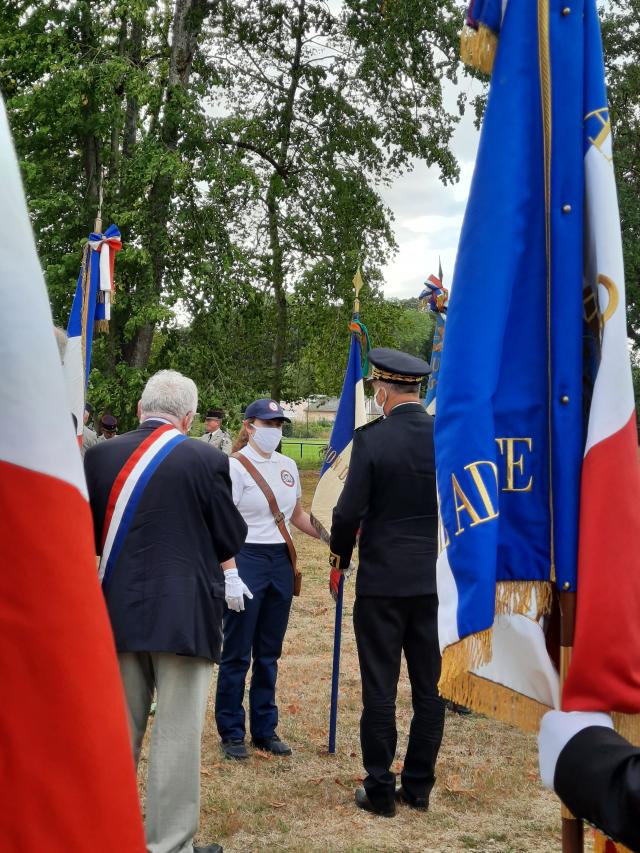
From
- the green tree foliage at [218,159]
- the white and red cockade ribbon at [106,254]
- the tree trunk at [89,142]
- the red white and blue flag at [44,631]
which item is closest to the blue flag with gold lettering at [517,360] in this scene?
the red white and blue flag at [44,631]

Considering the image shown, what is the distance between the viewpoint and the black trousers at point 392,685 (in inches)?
197

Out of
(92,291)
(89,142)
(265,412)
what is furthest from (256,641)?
(89,142)

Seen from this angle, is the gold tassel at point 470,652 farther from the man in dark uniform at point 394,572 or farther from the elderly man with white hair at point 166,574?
the man in dark uniform at point 394,572

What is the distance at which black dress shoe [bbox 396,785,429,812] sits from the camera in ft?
16.8

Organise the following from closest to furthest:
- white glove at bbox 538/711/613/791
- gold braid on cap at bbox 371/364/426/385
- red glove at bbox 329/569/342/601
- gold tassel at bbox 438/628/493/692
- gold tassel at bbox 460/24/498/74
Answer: white glove at bbox 538/711/613/791, gold tassel at bbox 438/628/493/692, gold tassel at bbox 460/24/498/74, gold braid on cap at bbox 371/364/426/385, red glove at bbox 329/569/342/601

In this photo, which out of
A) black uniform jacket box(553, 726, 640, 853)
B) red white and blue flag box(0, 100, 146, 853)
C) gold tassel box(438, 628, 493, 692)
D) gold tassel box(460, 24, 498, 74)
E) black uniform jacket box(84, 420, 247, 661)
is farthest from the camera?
black uniform jacket box(84, 420, 247, 661)

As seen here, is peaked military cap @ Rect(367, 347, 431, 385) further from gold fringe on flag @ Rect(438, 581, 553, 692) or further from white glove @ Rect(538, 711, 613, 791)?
white glove @ Rect(538, 711, 613, 791)

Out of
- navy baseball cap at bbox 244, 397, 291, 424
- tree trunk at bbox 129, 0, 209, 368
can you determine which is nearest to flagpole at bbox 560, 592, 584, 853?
navy baseball cap at bbox 244, 397, 291, 424

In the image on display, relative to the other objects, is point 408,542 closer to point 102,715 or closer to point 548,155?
point 548,155

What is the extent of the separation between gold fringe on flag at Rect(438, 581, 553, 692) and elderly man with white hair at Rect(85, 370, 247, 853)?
1.73 meters

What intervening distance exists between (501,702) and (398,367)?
2.87m

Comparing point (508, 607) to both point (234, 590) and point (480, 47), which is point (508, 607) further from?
point (234, 590)

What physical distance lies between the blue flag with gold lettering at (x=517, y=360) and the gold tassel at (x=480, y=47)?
6cm

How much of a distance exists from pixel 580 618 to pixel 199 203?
16.0 m
